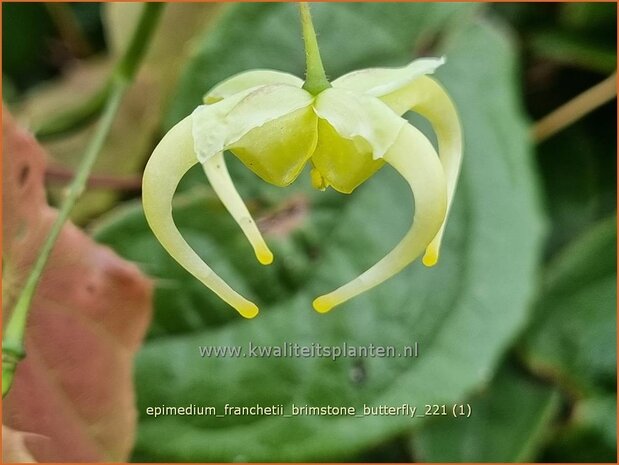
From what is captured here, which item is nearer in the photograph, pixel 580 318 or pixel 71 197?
pixel 71 197

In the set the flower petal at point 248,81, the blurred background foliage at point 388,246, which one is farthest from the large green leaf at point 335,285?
the flower petal at point 248,81

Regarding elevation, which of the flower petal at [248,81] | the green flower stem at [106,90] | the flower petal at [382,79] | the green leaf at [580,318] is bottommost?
the green leaf at [580,318]

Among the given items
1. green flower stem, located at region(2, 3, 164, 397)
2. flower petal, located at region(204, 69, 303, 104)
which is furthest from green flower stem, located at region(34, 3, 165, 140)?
flower petal, located at region(204, 69, 303, 104)

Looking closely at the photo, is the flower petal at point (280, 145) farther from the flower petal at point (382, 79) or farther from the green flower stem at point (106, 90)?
the green flower stem at point (106, 90)

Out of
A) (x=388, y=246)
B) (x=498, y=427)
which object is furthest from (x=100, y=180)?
(x=498, y=427)

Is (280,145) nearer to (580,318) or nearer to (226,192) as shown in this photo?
(226,192)

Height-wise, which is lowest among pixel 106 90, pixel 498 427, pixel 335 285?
pixel 498 427
